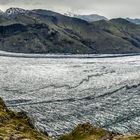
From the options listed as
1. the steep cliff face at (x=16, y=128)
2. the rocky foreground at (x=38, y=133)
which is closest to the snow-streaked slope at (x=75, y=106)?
the steep cliff face at (x=16, y=128)

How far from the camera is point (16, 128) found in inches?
3324

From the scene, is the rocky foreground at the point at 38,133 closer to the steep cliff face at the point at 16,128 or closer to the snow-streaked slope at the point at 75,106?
the steep cliff face at the point at 16,128

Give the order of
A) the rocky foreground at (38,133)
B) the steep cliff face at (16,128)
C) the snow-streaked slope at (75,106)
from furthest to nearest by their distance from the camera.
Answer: the snow-streaked slope at (75,106), the steep cliff face at (16,128), the rocky foreground at (38,133)

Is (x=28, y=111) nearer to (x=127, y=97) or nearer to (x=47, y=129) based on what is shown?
(x=47, y=129)

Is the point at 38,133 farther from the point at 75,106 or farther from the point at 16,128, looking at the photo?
the point at 75,106

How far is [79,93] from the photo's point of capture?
17962 centimetres

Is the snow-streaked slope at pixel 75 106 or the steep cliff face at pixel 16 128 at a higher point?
the steep cliff face at pixel 16 128

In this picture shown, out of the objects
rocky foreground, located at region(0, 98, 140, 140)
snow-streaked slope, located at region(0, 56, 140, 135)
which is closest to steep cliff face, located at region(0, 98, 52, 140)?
rocky foreground, located at region(0, 98, 140, 140)

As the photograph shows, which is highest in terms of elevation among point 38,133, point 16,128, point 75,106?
point 16,128

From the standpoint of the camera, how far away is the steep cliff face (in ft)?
244

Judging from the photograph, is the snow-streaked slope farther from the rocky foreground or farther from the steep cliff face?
the rocky foreground

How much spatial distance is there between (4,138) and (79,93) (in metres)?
109

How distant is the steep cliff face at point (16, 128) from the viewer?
2924 inches

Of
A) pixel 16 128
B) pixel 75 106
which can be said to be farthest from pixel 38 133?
pixel 75 106
